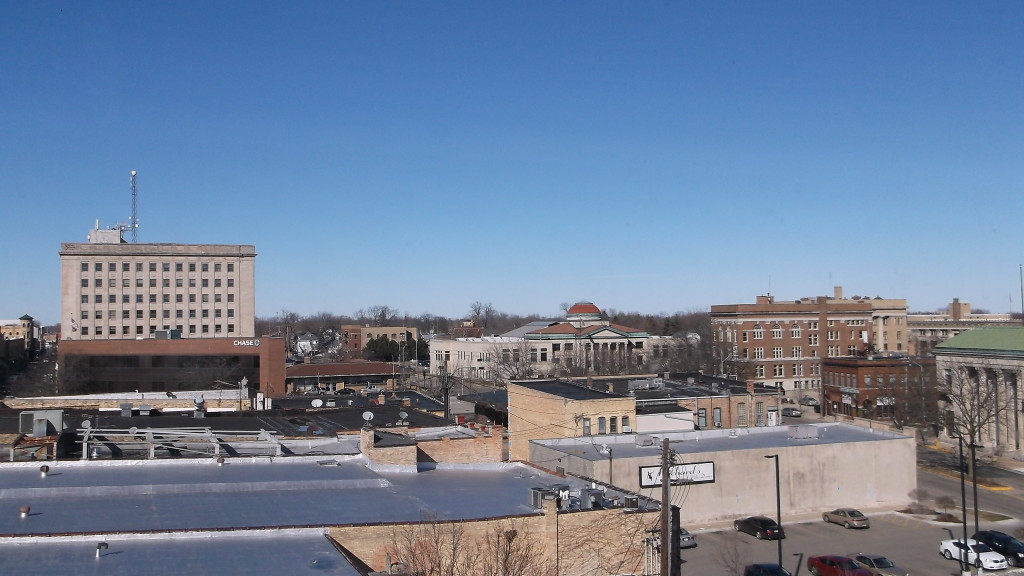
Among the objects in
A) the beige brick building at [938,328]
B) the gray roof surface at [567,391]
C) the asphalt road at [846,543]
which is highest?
the beige brick building at [938,328]

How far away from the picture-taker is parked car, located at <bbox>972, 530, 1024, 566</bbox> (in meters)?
29.4

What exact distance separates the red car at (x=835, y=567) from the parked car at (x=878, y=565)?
0.52 m

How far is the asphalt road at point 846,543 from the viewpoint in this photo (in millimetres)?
28344

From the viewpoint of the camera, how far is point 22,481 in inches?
792

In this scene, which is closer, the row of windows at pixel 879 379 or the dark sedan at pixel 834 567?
the dark sedan at pixel 834 567

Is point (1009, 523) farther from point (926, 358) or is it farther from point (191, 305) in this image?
point (191, 305)

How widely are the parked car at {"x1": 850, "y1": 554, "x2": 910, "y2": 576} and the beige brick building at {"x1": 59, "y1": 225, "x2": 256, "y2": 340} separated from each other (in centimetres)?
8645

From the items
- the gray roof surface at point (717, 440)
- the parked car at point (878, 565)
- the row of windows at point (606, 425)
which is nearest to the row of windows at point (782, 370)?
the gray roof surface at point (717, 440)

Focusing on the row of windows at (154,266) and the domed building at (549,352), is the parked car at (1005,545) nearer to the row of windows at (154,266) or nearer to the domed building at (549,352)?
the domed building at (549,352)

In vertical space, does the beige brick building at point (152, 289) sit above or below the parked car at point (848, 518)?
above

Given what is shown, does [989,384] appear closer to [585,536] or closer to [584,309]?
[585,536]

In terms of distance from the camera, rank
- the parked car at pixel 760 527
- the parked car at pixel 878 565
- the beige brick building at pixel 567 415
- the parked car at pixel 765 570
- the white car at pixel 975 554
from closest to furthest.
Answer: the parked car at pixel 765 570 → the parked car at pixel 878 565 → the white car at pixel 975 554 → the parked car at pixel 760 527 → the beige brick building at pixel 567 415

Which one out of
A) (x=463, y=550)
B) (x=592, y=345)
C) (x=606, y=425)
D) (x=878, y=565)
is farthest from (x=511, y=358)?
(x=463, y=550)

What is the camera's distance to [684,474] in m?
32.3
